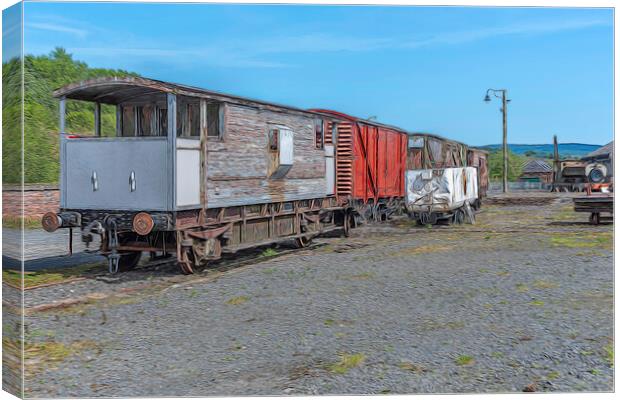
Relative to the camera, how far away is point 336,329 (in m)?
7.30

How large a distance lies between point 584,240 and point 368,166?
6.84m

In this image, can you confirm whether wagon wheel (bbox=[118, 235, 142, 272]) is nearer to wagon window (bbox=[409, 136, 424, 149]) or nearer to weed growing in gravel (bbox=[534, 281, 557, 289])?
weed growing in gravel (bbox=[534, 281, 557, 289])

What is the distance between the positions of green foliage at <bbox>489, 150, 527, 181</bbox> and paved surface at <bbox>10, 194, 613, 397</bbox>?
4353 cm

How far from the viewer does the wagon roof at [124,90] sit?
1045cm

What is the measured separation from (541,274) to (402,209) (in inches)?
502

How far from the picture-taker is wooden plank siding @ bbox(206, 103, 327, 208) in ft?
38.0

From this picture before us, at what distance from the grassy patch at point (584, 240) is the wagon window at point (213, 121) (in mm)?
9161

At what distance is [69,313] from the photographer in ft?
27.2

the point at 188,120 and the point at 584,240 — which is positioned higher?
the point at 188,120

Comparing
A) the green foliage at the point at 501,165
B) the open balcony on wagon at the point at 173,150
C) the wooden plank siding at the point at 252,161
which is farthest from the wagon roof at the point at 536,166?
the open balcony on wagon at the point at 173,150

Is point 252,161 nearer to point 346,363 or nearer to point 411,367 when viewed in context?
point 346,363

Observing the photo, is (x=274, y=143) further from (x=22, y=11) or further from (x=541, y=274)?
(x=22, y=11)

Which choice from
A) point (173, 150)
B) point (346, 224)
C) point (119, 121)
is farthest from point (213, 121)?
point (346, 224)

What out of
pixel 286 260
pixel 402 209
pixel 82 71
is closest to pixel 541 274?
pixel 286 260
